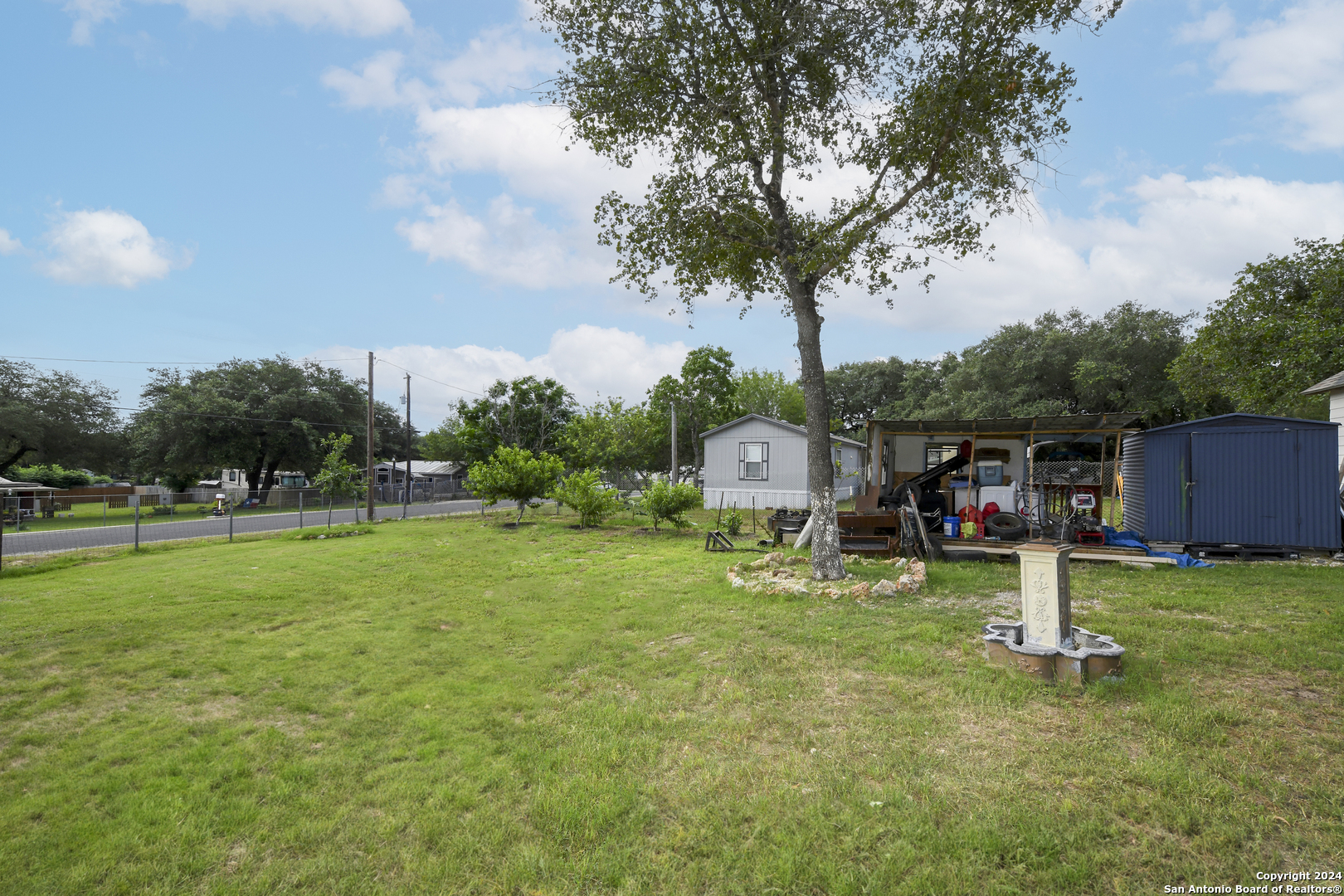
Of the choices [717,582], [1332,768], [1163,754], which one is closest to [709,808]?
[1163,754]

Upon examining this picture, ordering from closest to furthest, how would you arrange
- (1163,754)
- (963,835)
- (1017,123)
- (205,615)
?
(963,835) → (1163,754) → (205,615) → (1017,123)

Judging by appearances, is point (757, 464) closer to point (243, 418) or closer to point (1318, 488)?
point (1318, 488)

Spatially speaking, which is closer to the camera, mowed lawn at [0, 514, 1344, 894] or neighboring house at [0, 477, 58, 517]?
mowed lawn at [0, 514, 1344, 894]

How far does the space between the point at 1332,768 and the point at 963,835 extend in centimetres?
225

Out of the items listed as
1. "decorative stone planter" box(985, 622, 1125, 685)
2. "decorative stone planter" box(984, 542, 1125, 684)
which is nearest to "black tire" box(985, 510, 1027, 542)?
"decorative stone planter" box(984, 542, 1125, 684)

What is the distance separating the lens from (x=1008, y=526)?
11.2 metres

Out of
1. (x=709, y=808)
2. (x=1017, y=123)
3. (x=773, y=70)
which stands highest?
(x=773, y=70)

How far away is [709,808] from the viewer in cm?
317

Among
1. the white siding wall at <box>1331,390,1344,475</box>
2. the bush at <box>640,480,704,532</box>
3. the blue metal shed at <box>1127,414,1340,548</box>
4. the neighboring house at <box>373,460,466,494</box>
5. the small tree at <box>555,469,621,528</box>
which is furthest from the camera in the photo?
the neighboring house at <box>373,460,466,494</box>

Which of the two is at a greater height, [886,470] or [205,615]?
[886,470]

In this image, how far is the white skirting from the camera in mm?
24031

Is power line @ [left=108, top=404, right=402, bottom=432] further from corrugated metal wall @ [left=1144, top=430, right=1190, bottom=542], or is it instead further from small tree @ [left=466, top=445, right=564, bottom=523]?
corrugated metal wall @ [left=1144, top=430, right=1190, bottom=542]

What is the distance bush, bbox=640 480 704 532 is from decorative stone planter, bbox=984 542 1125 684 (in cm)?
1284

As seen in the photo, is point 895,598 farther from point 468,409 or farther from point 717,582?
point 468,409
